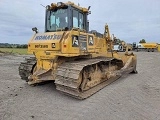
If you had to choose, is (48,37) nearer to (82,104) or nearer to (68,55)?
(68,55)

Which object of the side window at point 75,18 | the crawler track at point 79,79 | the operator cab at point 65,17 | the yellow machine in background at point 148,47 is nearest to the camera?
the crawler track at point 79,79

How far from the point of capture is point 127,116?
5.32 m

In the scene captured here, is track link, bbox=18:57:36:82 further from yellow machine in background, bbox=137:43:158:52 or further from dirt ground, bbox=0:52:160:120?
yellow machine in background, bbox=137:43:158:52

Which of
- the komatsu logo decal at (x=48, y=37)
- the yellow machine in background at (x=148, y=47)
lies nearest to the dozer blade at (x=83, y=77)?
the komatsu logo decal at (x=48, y=37)

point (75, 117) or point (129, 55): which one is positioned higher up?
point (129, 55)

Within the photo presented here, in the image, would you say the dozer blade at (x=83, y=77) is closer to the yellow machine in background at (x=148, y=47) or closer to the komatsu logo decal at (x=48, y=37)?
the komatsu logo decal at (x=48, y=37)

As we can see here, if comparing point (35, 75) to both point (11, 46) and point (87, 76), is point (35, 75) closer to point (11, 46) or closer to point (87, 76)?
point (87, 76)

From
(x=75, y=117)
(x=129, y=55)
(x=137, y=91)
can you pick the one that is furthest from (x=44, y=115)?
(x=129, y=55)

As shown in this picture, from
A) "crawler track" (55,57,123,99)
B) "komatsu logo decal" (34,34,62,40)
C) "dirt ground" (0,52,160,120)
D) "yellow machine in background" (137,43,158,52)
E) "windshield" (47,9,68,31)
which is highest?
"windshield" (47,9,68,31)

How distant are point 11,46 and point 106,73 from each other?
5631cm

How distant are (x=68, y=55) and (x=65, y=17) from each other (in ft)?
5.21

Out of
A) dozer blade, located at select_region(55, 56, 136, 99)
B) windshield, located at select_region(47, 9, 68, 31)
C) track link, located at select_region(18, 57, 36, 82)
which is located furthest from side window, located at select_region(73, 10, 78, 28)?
track link, located at select_region(18, 57, 36, 82)

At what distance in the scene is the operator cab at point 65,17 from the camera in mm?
7660

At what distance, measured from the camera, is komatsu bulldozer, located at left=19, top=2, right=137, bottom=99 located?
672cm
